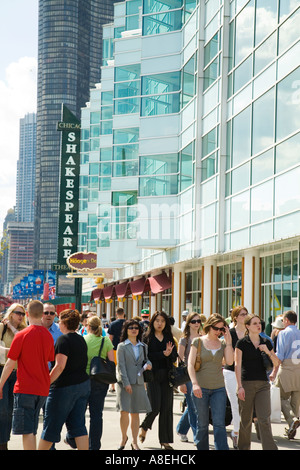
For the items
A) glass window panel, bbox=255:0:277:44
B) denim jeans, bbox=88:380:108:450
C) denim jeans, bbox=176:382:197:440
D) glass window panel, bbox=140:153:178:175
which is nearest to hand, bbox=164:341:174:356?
denim jeans, bbox=176:382:197:440

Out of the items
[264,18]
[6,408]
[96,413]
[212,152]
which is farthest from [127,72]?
[6,408]

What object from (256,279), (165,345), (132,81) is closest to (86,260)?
(132,81)

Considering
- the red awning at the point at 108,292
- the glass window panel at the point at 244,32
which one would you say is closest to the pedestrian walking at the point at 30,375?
the glass window panel at the point at 244,32

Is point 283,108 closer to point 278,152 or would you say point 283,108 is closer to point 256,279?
point 278,152

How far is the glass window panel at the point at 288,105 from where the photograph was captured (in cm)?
1694

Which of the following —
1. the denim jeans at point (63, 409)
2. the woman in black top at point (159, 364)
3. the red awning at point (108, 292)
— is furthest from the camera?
the red awning at point (108, 292)

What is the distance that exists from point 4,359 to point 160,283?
23823mm

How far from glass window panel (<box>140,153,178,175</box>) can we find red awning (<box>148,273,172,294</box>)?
17.3ft

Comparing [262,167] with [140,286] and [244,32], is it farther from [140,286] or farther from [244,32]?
[140,286]

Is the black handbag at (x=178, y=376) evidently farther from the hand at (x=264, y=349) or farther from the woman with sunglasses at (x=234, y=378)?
the hand at (x=264, y=349)

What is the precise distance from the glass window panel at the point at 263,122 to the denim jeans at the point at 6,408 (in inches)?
450

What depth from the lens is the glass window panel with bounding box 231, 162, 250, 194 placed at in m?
20.6

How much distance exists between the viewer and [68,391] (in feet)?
26.9

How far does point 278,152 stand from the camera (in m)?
18.0
